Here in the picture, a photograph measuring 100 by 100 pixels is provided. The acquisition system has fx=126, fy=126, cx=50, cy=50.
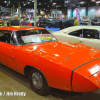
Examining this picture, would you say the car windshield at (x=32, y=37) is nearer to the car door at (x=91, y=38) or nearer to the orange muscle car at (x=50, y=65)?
the orange muscle car at (x=50, y=65)

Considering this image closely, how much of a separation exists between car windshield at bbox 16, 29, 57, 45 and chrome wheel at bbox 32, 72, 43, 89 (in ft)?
3.29

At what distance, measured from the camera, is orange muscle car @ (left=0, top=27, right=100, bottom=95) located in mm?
2016

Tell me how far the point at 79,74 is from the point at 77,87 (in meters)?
0.23

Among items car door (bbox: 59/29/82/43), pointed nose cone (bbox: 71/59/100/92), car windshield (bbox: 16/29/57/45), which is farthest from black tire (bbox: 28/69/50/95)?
car door (bbox: 59/29/82/43)

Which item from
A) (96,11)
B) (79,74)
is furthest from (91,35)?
(96,11)

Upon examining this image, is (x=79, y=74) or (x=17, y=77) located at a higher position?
(x=79, y=74)

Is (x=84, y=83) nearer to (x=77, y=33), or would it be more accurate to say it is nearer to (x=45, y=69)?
(x=45, y=69)

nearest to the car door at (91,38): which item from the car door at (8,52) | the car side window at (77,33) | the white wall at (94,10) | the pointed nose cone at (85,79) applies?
the car side window at (77,33)

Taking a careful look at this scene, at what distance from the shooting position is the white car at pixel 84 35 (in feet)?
14.4

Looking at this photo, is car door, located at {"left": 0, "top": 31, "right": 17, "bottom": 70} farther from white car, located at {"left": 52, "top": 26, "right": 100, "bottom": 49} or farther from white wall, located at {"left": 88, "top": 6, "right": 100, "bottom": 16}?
white wall, located at {"left": 88, "top": 6, "right": 100, "bottom": 16}

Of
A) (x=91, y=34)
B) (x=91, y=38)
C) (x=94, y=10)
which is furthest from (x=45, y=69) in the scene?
A: (x=94, y=10)

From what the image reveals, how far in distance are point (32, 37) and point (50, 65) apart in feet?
4.77

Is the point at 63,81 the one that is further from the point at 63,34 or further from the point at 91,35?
the point at 63,34

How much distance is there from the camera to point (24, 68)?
2.87 m
